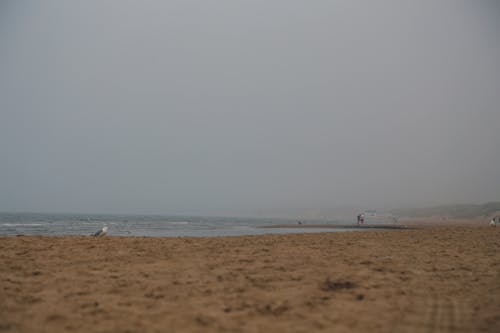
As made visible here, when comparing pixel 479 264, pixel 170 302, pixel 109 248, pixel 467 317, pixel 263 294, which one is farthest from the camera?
pixel 109 248

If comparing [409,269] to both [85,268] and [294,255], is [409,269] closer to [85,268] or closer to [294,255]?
[294,255]

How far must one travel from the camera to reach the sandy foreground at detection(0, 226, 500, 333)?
14.6ft

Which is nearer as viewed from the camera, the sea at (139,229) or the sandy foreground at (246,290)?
the sandy foreground at (246,290)

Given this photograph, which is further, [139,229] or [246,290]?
[139,229]

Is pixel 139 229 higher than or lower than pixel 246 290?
lower

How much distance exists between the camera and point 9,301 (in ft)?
17.6

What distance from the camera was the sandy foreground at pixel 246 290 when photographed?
4.45 meters

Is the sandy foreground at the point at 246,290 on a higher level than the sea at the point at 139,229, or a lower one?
higher

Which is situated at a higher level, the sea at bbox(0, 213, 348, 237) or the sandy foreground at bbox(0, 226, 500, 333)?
the sandy foreground at bbox(0, 226, 500, 333)

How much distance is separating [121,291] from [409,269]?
5.71 m

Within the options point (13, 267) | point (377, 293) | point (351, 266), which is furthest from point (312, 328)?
point (13, 267)

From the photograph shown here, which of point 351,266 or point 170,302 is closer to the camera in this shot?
point 170,302

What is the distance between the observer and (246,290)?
18.9 ft

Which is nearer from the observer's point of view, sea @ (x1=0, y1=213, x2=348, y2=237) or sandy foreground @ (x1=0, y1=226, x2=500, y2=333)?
sandy foreground @ (x1=0, y1=226, x2=500, y2=333)
